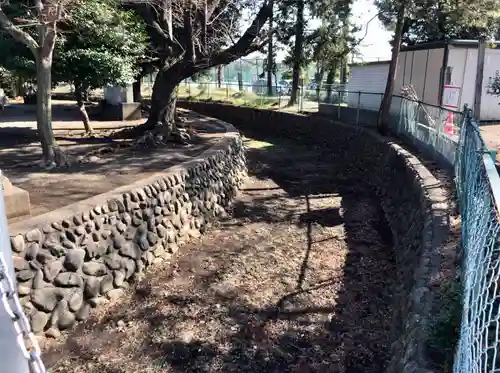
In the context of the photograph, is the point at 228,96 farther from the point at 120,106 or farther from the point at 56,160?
the point at 56,160

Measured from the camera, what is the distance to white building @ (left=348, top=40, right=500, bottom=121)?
14.5 meters

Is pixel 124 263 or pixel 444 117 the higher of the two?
pixel 444 117

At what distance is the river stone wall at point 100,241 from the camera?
4.77 m

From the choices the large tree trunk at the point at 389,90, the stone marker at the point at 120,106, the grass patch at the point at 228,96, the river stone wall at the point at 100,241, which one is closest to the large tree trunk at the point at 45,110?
the river stone wall at the point at 100,241

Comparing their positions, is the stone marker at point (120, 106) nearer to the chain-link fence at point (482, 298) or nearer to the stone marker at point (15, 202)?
the stone marker at point (15, 202)

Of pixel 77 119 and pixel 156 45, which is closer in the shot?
pixel 156 45

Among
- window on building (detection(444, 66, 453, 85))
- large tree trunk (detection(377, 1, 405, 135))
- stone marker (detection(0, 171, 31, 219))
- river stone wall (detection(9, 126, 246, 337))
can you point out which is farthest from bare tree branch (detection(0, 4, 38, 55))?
window on building (detection(444, 66, 453, 85))

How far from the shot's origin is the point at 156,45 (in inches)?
535

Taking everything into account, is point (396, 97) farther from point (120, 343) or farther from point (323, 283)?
point (120, 343)

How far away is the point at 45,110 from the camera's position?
329 inches

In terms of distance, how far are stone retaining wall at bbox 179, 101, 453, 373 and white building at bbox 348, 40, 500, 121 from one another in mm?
2651

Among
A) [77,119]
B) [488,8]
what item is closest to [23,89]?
[77,119]

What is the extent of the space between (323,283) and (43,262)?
3.44 metres

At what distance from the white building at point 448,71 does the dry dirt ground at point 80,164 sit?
787cm
